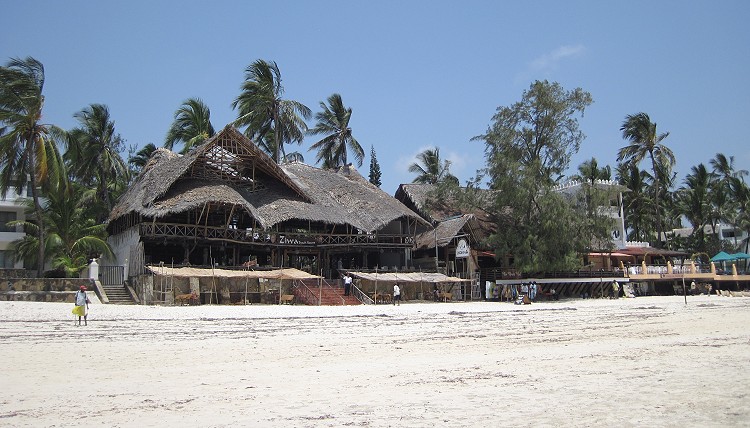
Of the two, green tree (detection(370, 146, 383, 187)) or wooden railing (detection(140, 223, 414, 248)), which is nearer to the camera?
wooden railing (detection(140, 223, 414, 248))

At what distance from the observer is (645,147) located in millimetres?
46469

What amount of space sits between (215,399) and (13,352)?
561 cm

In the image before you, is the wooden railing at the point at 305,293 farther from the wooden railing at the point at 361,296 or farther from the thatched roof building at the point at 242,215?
the thatched roof building at the point at 242,215

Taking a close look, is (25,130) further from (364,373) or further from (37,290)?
(364,373)

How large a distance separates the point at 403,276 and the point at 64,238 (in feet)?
52.1

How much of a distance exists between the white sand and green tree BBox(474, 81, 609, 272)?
1377 centimetres

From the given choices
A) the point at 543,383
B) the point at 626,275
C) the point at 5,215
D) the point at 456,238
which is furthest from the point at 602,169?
the point at 543,383

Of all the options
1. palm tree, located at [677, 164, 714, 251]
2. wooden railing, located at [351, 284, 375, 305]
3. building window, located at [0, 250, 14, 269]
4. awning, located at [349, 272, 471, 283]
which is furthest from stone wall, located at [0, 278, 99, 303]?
palm tree, located at [677, 164, 714, 251]

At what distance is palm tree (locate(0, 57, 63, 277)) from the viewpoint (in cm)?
2512

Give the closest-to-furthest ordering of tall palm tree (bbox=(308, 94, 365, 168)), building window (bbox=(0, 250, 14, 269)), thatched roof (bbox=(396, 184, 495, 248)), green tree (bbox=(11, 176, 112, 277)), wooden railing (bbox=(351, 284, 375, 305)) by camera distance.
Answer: green tree (bbox=(11, 176, 112, 277)), wooden railing (bbox=(351, 284, 375, 305)), thatched roof (bbox=(396, 184, 495, 248)), building window (bbox=(0, 250, 14, 269)), tall palm tree (bbox=(308, 94, 365, 168))

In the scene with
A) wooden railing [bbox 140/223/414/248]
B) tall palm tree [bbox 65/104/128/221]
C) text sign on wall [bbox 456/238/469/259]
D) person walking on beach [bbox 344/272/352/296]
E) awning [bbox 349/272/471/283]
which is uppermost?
tall palm tree [bbox 65/104/128/221]

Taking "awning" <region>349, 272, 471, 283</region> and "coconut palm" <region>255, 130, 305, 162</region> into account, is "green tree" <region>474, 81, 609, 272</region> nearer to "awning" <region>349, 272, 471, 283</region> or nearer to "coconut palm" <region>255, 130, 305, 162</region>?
"awning" <region>349, 272, 471, 283</region>

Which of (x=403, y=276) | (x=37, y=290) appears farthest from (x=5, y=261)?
(x=403, y=276)

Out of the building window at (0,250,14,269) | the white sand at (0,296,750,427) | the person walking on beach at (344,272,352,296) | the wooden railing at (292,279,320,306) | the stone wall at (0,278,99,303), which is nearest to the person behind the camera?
the white sand at (0,296,750,427)
